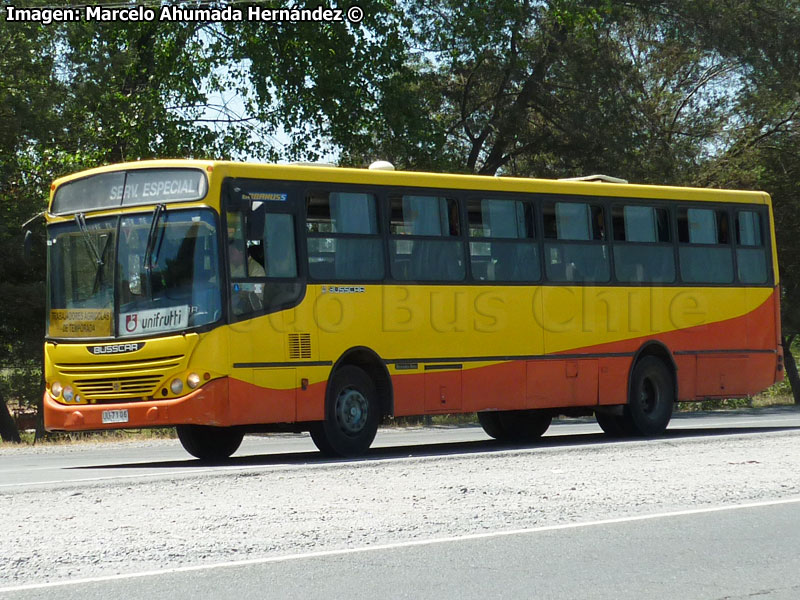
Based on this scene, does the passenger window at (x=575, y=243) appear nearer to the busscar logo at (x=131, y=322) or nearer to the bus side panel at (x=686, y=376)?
the bus side panel at (x=686, y=376)

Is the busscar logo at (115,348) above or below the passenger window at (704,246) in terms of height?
below

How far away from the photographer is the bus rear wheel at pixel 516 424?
1986 cm

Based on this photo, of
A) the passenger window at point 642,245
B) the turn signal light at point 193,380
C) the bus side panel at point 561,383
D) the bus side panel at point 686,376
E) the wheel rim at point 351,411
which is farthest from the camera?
the bus side panel at point 686,376

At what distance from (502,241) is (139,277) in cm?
495

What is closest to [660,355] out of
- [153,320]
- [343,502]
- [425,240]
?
[425,240]

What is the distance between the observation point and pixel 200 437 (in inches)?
652

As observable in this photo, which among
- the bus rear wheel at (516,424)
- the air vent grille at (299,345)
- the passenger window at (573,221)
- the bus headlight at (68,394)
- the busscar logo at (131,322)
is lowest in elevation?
the bus rear wheel at (516,424)

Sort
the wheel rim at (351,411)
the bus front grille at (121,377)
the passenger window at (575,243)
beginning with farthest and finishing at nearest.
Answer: the passenger window at (575,243), the wheel rim at (351,411), the bus front grille at (121,377)

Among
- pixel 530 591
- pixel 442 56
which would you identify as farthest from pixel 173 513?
pixel 442 56

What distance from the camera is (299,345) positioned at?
1516 cm

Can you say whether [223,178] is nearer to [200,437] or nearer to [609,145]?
[200,437]

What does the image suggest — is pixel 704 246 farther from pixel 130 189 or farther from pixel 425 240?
pixel 130 189

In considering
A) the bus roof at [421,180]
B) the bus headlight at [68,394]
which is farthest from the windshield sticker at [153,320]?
the bus roof at [421,180]

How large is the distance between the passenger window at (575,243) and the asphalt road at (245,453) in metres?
2.29
